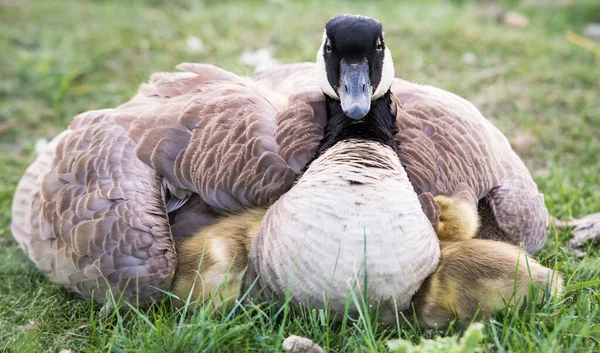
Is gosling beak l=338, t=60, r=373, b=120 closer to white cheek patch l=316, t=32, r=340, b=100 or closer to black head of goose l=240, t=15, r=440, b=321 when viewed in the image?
black head of goose l=240, t=15, r=440, b=321

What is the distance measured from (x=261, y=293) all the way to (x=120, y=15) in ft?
21.7

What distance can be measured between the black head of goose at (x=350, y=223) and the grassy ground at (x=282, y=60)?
Result: 0.64ft

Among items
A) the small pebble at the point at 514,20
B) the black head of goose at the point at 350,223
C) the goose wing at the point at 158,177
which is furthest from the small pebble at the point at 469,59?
the black head of goose at the point at 350,223

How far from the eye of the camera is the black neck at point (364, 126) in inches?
147

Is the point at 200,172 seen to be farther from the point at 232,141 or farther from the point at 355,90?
the point at 355,90

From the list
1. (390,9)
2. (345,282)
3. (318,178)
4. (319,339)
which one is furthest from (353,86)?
(390,9)

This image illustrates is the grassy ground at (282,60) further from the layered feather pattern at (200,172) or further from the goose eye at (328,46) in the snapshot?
the goose eye at (328,46)

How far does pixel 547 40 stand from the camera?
836 cm

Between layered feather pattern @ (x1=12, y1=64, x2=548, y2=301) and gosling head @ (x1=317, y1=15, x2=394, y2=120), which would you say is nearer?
gosling head @ (x1=317, y1=15, x2=394, y2=120)

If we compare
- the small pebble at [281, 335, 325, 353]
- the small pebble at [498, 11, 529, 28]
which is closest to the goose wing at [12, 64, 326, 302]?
the small pebble at [281, 335, 325, 353]

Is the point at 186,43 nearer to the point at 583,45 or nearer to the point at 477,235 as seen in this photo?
the point at 583,45

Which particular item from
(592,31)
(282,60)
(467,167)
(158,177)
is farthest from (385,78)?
(592,31)

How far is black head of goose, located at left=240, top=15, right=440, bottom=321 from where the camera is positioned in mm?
3287

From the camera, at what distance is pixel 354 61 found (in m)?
3.63
